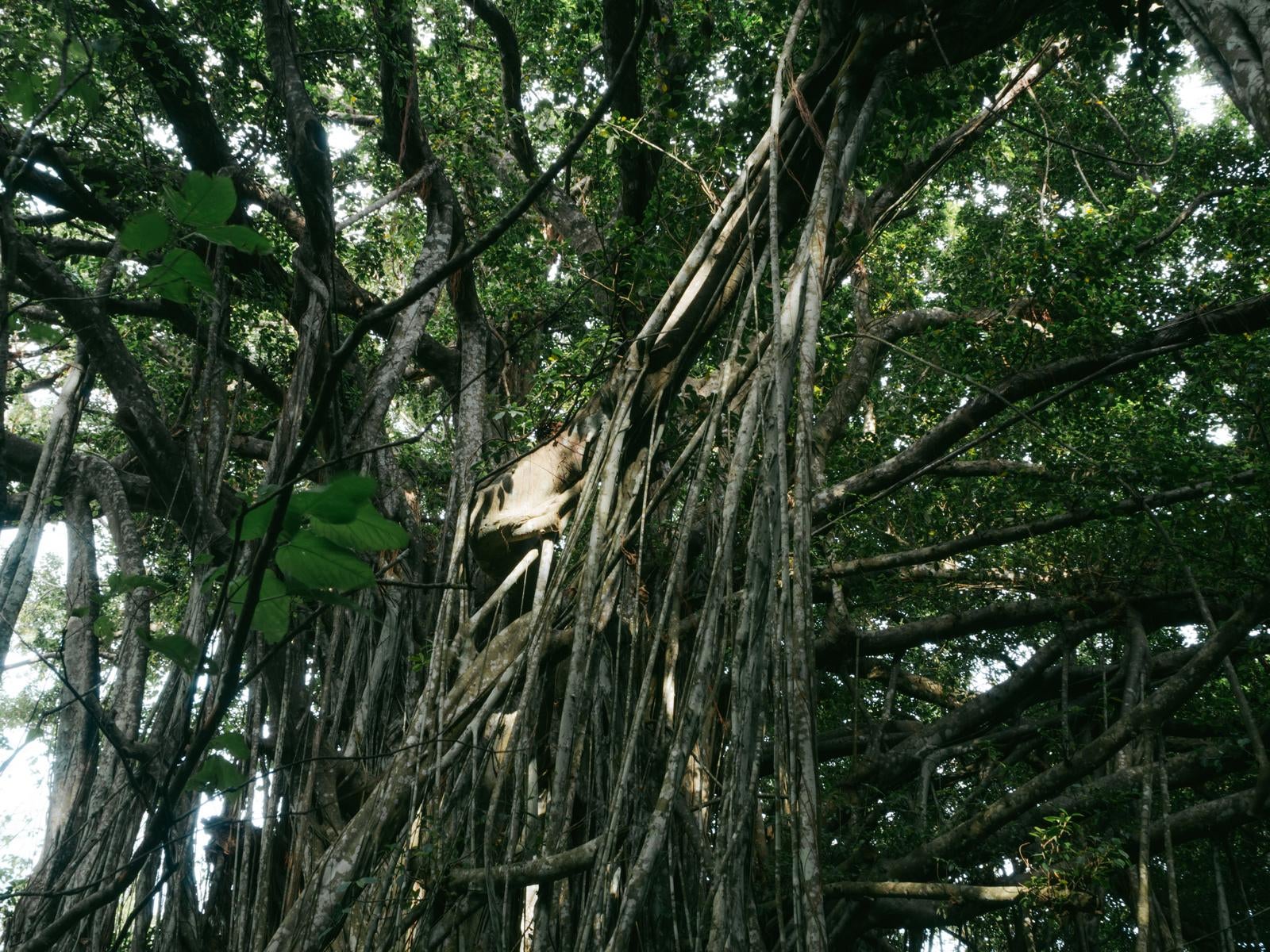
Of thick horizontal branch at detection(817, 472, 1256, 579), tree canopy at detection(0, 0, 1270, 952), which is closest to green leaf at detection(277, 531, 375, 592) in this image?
tree canopy at detection(0, 0, 1270, 952)

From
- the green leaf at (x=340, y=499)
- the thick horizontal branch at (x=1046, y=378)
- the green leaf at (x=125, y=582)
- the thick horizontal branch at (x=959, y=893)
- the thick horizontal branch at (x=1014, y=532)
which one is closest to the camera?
the green leaf at (x=340, y=499)

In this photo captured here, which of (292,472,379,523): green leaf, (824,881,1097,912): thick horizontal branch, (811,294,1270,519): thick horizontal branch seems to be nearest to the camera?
(292,472,379,523): green leaf

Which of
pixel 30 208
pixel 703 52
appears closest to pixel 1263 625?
pixel 703 52

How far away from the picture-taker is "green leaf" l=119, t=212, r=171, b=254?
0.83 meters

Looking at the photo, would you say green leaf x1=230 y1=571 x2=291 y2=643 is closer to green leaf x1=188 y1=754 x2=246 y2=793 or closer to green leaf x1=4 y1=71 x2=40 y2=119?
green leaf x1=188 y1=754 x2=246 y2=793

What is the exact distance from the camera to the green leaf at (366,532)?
846 mm

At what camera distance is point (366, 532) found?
0.86m

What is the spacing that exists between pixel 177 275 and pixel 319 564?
33cm

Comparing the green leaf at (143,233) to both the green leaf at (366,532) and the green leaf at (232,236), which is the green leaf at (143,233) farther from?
the green leaf at (366,532)

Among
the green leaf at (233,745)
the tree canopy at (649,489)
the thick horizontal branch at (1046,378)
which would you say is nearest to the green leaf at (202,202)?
the tree canopy at (649,489)

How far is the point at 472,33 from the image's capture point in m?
6.39

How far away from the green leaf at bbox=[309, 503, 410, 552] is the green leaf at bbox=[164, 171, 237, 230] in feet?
0.97

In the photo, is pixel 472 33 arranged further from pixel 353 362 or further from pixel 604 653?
pixel 604 653

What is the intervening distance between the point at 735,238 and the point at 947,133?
3.25 m
